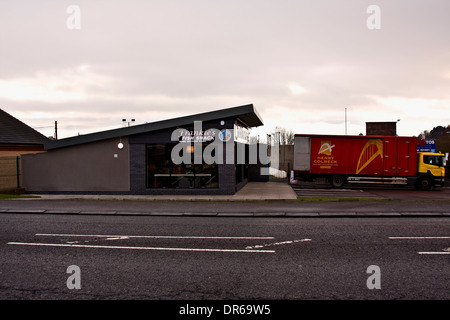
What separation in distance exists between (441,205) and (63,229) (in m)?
14.3

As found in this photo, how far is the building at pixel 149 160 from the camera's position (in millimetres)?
20266

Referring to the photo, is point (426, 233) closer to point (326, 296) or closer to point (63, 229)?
point (326, 296)

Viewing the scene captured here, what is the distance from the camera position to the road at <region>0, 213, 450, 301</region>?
560 cm

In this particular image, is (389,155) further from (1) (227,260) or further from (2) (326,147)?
(1) (227,260)

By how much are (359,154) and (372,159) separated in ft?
3.19

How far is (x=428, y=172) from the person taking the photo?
79.7ft

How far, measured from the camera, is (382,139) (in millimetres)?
24141

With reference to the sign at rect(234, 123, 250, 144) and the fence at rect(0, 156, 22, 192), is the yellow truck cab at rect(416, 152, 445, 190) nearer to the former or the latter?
the sign at rect(234, 123, 250, 144)

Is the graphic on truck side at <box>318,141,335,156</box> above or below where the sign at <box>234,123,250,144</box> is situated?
below

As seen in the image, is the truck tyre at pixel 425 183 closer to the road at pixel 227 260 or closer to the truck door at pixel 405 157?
the truck door at pixel 405 157

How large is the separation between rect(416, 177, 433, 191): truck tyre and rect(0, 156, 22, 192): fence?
86.3 ft

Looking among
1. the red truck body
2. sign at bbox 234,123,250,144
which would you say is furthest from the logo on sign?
the red truck body

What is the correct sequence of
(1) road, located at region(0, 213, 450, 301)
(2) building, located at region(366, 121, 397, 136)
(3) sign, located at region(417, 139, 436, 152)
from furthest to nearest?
(2) building, located at region(366, 121, 397, 136) → (3) sign, located at region(417, 139, 436, 152) → (1) road, located at region(0, 213, 450, 301)

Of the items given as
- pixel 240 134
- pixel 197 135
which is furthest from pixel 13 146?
pixel 240 134
